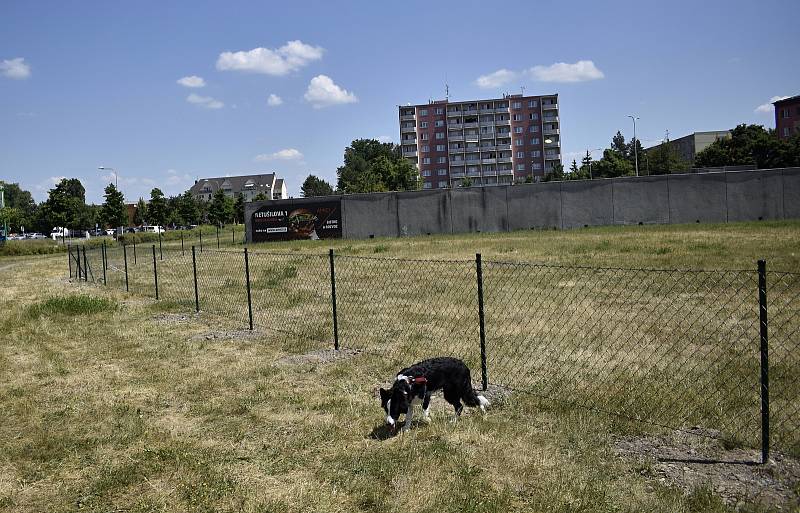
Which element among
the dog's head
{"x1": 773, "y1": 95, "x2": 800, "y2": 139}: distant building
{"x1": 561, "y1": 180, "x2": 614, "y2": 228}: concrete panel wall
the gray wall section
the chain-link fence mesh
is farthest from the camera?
{"x1": 773, "y1": 95, "x2": 800, "y2": 139}: distant building

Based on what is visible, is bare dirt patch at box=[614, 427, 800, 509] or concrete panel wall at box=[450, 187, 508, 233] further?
concrete panel wall at box=[450, 187, 508, 233]

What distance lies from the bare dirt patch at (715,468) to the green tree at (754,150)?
75308 mm

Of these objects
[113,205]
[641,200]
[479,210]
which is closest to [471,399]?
[479,210]

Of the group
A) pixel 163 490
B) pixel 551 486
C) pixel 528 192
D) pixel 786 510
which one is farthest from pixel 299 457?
pixel 528 192

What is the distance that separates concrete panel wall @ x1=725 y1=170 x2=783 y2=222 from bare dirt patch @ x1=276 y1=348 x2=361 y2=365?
42.6m

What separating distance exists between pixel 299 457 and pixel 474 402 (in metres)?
1.80

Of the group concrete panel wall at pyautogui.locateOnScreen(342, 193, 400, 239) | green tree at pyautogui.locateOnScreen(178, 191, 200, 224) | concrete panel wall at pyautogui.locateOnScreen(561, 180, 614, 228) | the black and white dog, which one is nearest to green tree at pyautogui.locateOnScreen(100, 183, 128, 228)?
green tree at pyautogui.locateOnScreen(178, 191, 200, 224)

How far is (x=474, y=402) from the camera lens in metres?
5.96

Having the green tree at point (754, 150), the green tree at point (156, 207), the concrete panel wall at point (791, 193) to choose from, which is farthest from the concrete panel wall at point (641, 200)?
the green tree at point (156, 207)

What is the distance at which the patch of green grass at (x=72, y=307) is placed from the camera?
46.6ft

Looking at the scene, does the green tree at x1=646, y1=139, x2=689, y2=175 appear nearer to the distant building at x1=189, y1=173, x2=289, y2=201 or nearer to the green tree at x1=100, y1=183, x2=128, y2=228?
the green tree at x1=100, y1=183, x2=128, y2=228

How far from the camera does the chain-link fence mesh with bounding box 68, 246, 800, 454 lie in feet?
20.5

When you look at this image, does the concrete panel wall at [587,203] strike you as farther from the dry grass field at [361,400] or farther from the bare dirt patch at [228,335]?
the bare dirt patch at [228,335]

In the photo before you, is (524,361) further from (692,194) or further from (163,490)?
(692,194)
